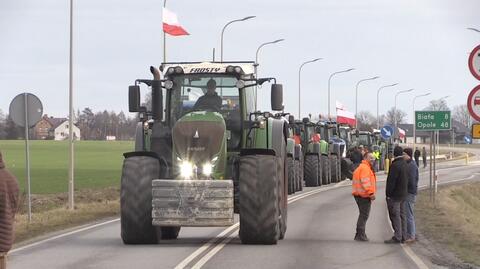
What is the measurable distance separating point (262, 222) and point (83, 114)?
17608 cm

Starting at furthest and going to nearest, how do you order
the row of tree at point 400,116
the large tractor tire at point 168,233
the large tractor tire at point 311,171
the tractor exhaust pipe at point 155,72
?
the row of tree at point 400,116, the large tractor tire at point 311,171, the large tractor tire at point 168,233, the tractor exhaust pipe at point 155,72

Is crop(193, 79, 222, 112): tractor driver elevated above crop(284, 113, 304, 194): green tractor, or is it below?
above

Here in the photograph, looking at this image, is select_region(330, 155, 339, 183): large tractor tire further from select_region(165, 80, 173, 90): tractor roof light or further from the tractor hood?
the tractor hood

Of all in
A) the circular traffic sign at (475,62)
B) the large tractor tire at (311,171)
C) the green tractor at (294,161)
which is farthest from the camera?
the large tractor tire at (311,171)

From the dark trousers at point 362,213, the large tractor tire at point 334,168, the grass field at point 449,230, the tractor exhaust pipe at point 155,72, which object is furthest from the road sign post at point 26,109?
the large tractor tire at point 334,168

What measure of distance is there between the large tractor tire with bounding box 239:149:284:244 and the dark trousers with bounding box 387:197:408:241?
2.43 m

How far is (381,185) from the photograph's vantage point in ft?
129

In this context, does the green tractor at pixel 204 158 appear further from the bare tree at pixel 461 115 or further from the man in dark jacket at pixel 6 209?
the bare tree at pixel 461 115

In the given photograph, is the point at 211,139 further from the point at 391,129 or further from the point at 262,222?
the point at 391,129

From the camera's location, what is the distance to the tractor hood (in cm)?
1402

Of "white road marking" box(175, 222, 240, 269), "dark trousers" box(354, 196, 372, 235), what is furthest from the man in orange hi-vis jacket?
"white road marking" box(175, 222, 240, 269)

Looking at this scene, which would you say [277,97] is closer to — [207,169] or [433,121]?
[207,169]

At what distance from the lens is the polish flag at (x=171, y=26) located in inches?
1112

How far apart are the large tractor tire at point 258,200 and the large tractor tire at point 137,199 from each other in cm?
155
